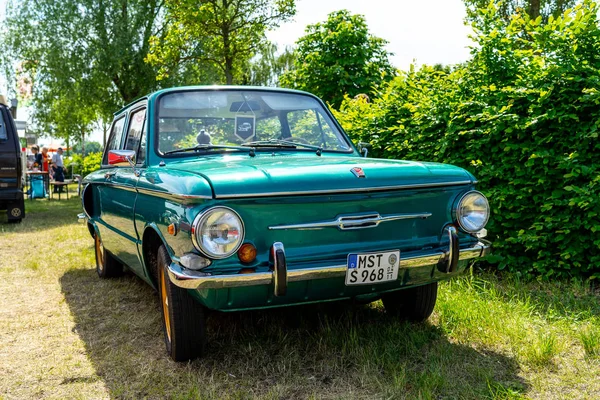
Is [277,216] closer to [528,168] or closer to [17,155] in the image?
[528,168]

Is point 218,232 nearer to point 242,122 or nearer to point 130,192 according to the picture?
point 130,192

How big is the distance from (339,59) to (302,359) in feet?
29.4

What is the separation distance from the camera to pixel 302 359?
11.5ft

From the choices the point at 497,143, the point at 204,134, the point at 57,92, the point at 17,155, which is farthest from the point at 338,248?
the point at 57,92

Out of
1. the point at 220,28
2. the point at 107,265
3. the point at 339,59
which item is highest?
the point at 220,28

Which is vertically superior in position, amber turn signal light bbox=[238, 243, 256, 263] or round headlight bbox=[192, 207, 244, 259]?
round headlight bbox=[192, 207, 244, 259]

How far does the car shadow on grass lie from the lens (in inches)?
121

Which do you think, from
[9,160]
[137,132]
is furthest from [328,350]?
[9,160]

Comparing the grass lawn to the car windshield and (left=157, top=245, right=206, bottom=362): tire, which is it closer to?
(left=157, top=245, right=206, bottom=362): tire

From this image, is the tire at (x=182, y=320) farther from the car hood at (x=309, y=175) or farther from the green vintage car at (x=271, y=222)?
the car hood at (x=309, y=175)

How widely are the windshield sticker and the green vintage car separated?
0.5 inches

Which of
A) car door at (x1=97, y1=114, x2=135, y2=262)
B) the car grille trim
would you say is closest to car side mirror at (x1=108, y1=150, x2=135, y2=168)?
car door at (x1=97, y1=114, x2=135, y2=262)

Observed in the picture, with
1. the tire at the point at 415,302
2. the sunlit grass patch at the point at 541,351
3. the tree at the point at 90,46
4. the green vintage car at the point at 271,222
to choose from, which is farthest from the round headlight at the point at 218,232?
the tree at the point at 90,46

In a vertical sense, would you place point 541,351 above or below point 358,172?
below
